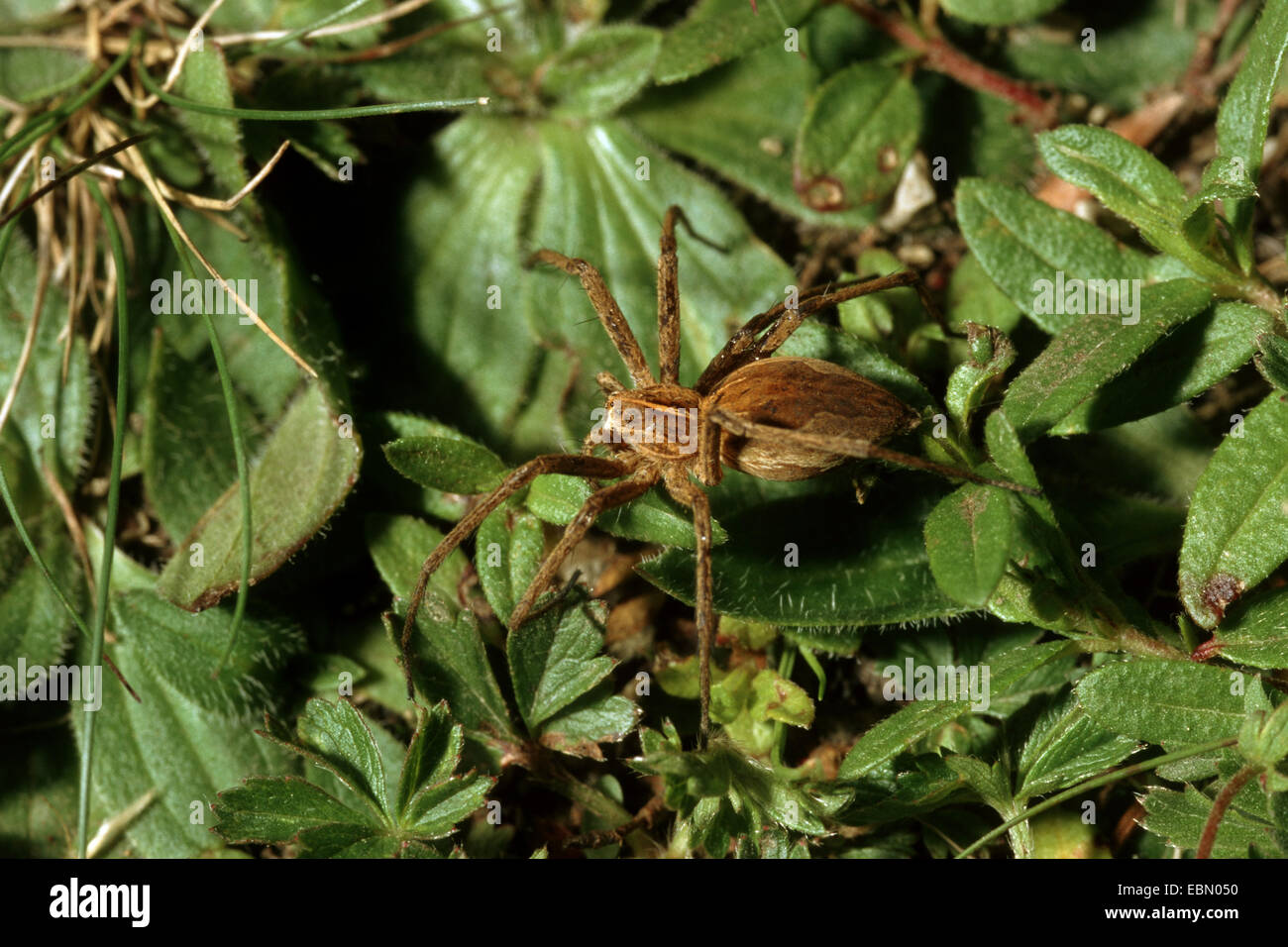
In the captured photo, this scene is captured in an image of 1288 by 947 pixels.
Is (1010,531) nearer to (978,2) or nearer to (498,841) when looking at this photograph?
(498,841)

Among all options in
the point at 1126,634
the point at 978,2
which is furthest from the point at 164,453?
the point at 978,2

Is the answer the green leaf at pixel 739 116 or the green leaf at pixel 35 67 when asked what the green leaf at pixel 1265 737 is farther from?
the green leaf at pixel 35 67

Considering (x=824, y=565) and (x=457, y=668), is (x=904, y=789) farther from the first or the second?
(x=457, y=668)

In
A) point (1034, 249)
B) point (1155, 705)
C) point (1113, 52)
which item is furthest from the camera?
point (1113, 52)

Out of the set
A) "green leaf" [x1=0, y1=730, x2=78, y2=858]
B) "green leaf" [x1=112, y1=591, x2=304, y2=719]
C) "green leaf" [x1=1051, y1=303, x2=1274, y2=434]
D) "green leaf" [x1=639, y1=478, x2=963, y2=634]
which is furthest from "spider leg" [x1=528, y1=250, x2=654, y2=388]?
"green leaf" [x1=0, y1=730, x2=78, y2=858]

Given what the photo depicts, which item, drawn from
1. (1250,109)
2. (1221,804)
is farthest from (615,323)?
(1221,804)
